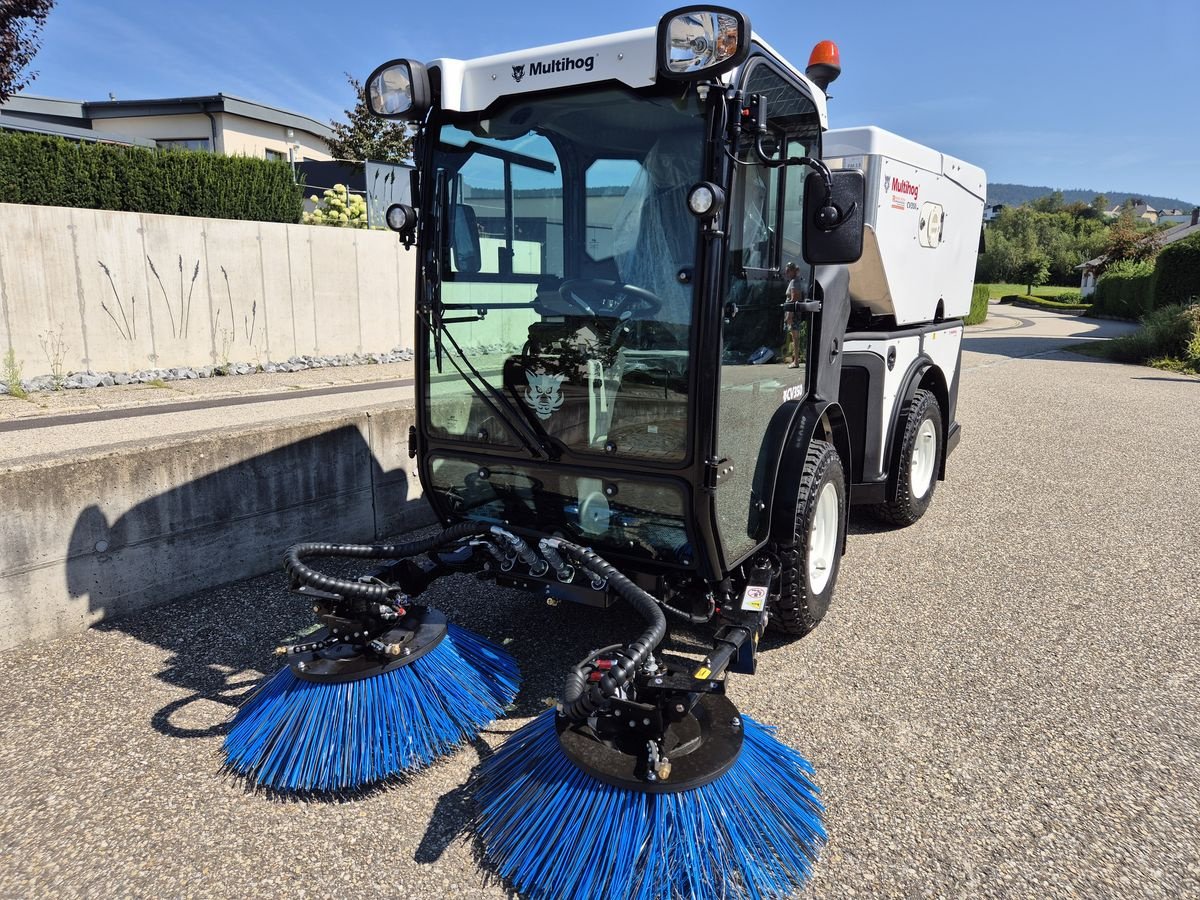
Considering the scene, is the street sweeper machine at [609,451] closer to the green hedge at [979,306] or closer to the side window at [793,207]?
the side window at [793,207]

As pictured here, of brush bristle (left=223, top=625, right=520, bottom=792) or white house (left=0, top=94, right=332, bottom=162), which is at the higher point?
white house (left=0, top=94, right=332, bottom=162)

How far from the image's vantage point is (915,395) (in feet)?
16.9

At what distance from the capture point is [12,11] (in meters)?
12.5

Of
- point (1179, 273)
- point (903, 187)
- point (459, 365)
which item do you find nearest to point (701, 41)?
point (459, 365)

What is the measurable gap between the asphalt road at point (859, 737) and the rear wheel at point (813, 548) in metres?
0.20

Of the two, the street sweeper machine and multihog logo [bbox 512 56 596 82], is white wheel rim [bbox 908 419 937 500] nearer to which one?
the street sweeper machine

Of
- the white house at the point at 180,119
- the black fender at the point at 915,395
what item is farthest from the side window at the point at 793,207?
the white house at the point at 180,119

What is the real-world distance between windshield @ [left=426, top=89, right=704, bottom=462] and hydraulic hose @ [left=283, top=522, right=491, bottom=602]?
38 centimetres

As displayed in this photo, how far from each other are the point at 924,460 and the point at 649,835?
4.29 metres

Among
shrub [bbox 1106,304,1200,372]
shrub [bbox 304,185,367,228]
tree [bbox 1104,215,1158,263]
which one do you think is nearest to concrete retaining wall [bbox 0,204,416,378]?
shrub [bbox 304,185,367,228]

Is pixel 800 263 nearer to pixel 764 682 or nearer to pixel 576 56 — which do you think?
pixel 576 56

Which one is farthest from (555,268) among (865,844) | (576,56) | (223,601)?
(223,601)

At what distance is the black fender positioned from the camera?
4.93 metres

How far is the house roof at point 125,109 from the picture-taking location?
2577 centimetres
